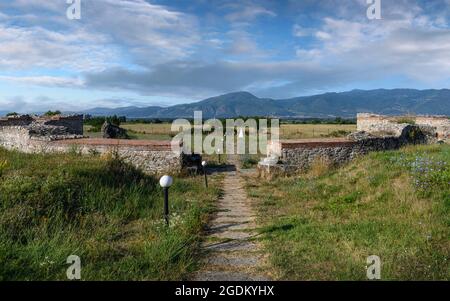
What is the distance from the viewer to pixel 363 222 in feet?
22.5

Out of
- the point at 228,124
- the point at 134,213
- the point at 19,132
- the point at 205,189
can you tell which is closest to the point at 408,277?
the point at 134,213

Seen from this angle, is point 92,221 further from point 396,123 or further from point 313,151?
point 396,123

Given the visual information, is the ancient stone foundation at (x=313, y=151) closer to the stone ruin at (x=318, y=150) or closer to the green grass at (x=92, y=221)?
the stone ruin at (x=318, y=150)

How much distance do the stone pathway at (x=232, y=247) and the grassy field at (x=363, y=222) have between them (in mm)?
274

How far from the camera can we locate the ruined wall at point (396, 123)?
18.4m

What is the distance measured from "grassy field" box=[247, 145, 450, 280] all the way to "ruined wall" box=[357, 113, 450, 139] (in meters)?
7.69

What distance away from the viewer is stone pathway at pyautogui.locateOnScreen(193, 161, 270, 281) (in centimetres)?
507

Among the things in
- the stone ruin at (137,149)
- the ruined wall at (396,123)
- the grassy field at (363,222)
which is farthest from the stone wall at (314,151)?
the stone ruin at (137,149)

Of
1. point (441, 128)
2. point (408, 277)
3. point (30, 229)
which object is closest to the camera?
point (408, 277)

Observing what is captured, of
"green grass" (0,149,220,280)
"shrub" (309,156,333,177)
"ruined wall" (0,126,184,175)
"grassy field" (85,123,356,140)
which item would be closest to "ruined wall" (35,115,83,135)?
"grassy field" (85,123,356,140)
